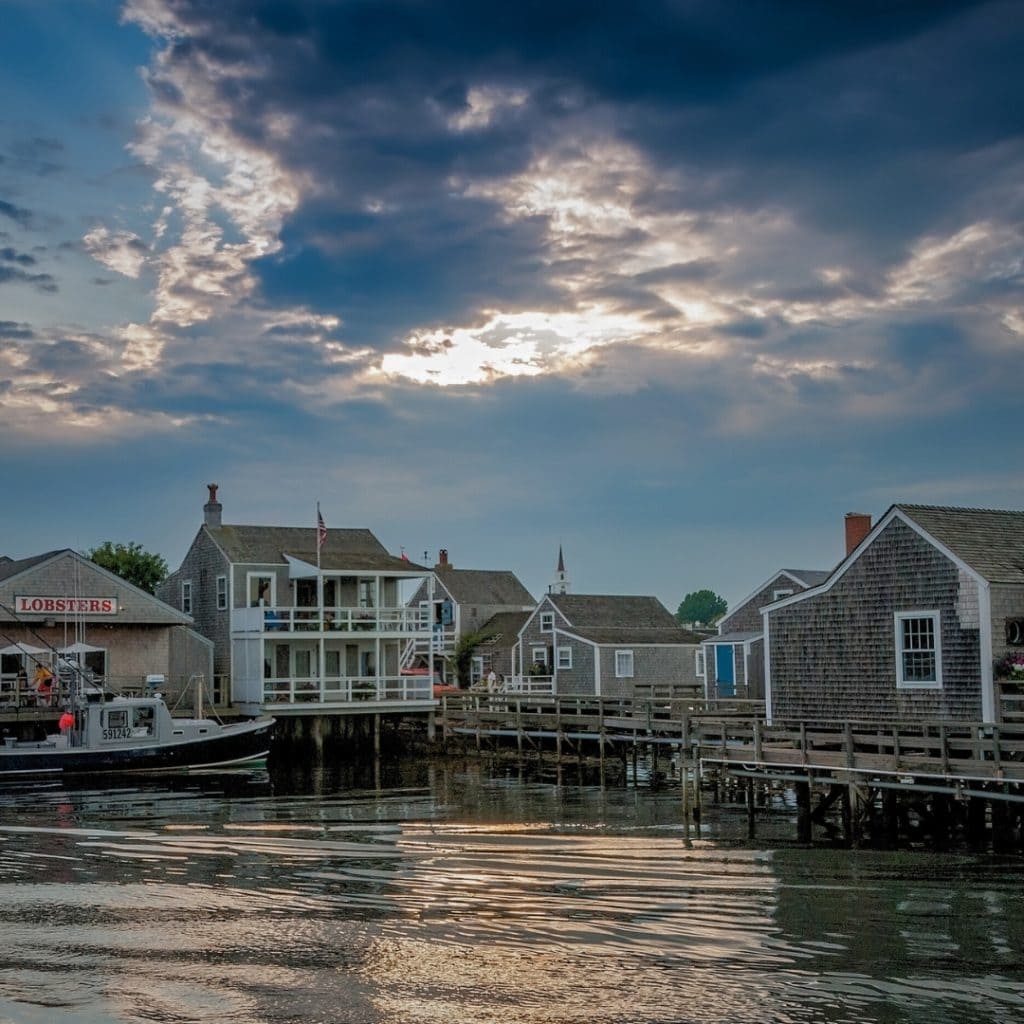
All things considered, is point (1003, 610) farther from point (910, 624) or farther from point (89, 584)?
point (89, 584)

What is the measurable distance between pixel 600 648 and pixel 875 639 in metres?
31.0

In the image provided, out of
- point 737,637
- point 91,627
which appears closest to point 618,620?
point 737,637

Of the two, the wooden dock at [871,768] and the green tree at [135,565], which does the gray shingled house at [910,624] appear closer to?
the wooden dock at [871,768]

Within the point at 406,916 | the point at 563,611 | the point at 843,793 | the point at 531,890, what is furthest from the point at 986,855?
the point at 563,611

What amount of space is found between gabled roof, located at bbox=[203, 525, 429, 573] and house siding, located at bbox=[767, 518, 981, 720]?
76.3 ft

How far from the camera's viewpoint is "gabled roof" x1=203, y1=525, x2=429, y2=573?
5172 centimetres

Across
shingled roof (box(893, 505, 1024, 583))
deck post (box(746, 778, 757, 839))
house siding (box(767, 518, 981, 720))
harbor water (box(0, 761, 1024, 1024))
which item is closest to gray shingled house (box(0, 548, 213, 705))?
harbor water (box(0, 761, 1024, 1024))

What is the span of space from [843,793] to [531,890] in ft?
33.2

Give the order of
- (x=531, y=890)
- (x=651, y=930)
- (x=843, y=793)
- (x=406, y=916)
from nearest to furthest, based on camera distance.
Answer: (x=651, y=930)
(x=406, y=916)
(x=531, y=890)
(x=843, y=793)

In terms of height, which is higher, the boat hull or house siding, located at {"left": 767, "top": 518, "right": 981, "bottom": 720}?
house siding, located at {"left": 767, "top": 518, "right": 981, "bottom": 720}

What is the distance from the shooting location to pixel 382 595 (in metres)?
53.0

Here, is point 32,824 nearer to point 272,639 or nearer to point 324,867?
point 324,867

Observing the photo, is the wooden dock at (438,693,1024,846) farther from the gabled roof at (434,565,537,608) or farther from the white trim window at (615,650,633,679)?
the gabled roof at (434,565,537,608)

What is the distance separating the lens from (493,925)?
16484mm
